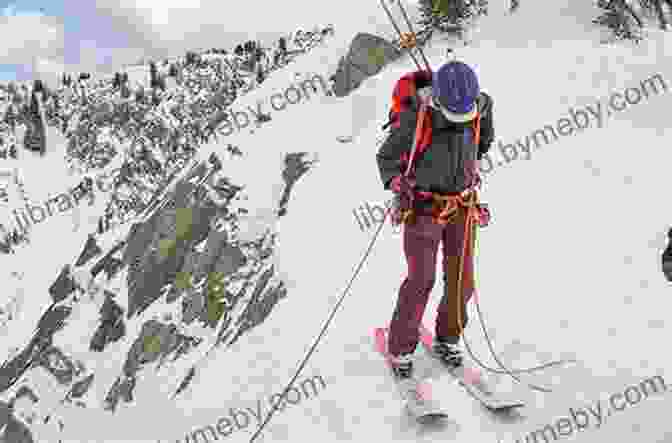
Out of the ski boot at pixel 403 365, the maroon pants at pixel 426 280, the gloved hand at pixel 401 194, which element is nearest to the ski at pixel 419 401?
the ski boot at pixel 403 365

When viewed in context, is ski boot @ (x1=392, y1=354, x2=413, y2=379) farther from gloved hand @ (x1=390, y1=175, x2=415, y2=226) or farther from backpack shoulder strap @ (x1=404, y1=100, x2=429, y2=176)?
backpack shoulder strap @ (x1=404, y1=100, x2=429, y2=176)

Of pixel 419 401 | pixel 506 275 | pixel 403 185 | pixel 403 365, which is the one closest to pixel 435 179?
pixel 403 185

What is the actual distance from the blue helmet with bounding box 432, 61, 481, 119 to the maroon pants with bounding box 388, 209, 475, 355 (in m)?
0.84

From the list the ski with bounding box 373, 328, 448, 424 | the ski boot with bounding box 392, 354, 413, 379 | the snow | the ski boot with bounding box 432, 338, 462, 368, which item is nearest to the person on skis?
the ski boot with bounding box 392, 354, 413, 379

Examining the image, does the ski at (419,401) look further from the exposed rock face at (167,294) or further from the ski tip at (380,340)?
the exposed rock face at (167,294)

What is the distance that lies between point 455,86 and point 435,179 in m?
0.68

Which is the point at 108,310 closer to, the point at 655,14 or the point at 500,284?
the point at 500,284

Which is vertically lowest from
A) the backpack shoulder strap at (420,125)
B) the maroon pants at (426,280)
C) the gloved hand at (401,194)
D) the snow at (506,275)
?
the snow at (506,275)

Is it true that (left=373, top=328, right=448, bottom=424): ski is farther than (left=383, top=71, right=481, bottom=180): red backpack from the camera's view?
Yes

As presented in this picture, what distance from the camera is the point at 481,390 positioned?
166 inches

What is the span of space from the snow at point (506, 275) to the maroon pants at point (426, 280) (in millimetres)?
525

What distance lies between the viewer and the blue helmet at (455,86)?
3.65 metres

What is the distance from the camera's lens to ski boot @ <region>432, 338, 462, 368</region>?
4559 mm

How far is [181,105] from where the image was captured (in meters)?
170
